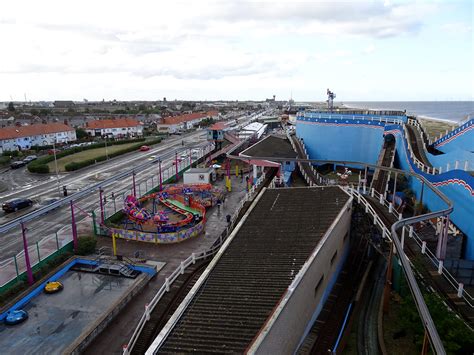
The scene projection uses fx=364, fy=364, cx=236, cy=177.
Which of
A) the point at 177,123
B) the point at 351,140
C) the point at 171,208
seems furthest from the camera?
the point at 177,123

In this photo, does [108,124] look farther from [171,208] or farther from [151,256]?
[151,256]

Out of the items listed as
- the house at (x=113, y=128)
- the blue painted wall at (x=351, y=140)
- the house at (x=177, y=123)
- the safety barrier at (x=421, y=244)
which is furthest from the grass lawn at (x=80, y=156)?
the safety barrier at (x=421, y=244)

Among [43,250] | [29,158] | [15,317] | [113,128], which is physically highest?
[113,128]

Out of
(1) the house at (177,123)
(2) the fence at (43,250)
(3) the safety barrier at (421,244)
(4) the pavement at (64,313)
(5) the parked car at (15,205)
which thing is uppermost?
(1) the house at (177,123)

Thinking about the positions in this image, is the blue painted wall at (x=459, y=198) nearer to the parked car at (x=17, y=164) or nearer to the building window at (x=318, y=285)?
the building window at (x=318, y=285)

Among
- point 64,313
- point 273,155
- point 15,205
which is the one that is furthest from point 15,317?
point 273,155

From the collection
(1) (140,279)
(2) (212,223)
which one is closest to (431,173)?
(2) (212,223)
